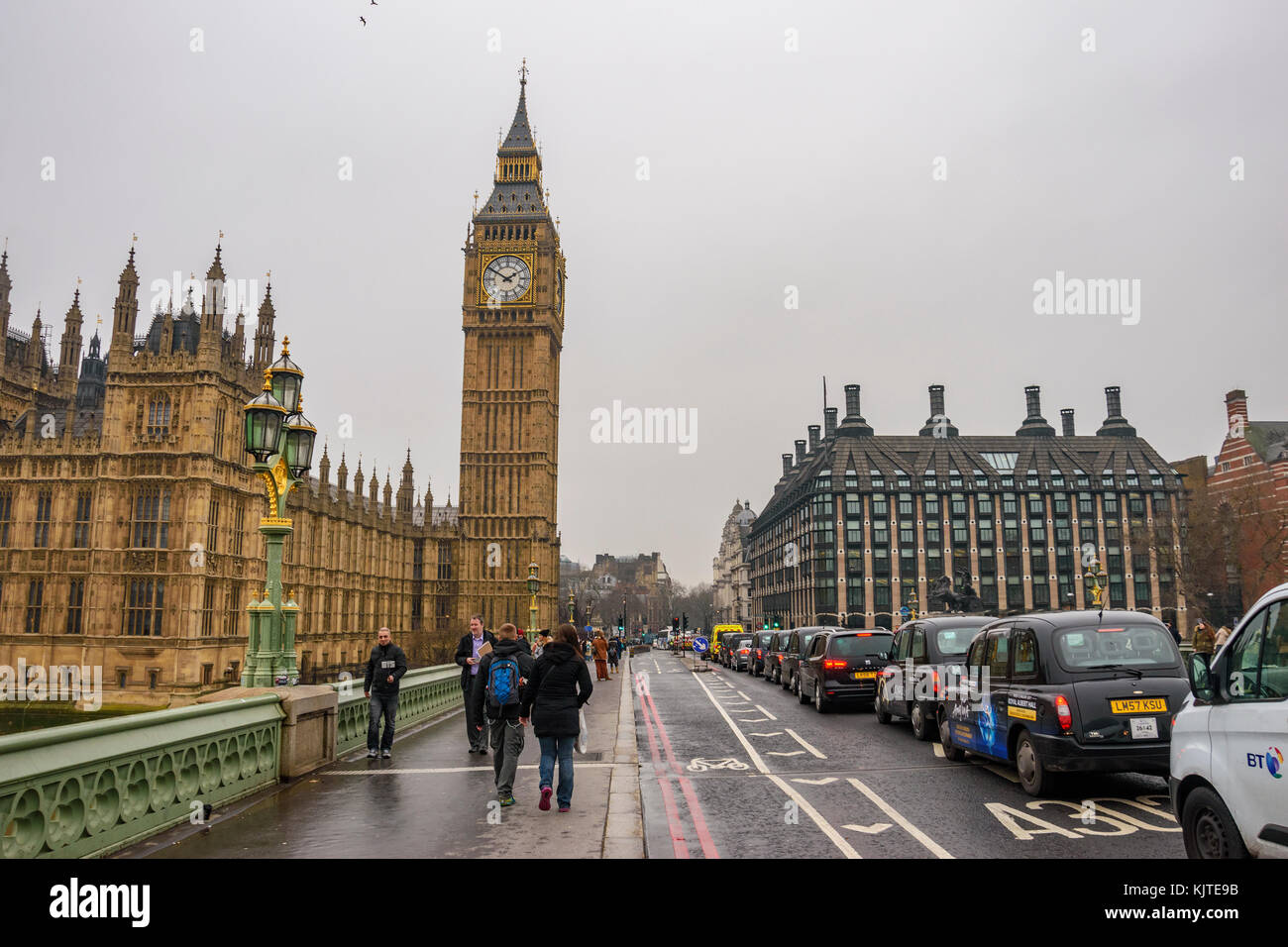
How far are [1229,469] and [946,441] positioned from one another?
25229 millimetres

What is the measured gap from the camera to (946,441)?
91.2m

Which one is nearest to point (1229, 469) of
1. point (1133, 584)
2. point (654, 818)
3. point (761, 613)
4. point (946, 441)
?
point (1133, 584)

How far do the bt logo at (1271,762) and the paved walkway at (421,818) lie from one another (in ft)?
13.6

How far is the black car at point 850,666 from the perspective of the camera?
1841 centimetres

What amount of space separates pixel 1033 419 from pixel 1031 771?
317 feet

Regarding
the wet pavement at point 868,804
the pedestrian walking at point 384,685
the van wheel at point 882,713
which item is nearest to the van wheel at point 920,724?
the wet pavement at point 868,804

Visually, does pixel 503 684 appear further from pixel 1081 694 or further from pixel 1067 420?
pixel 1067 420

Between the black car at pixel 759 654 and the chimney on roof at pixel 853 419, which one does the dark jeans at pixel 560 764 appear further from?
the chimney on roof at pixel 853 419

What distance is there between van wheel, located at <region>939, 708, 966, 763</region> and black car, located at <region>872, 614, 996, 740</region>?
1.49 ft

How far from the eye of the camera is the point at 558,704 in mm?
8844

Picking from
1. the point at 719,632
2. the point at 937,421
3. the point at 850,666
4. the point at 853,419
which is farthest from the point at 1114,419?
the point at 850,666

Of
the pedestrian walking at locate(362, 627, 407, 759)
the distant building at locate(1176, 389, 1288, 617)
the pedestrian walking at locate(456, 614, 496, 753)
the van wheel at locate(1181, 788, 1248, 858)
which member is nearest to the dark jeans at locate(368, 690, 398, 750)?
the pedestrian walking at locate(362, 627, 407, 759)

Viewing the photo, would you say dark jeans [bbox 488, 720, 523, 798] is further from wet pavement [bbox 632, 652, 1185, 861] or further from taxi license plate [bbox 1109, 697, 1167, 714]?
taxi license plate [bbox 1109, 697, 1167, 714]

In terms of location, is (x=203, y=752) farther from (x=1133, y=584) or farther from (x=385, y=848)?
(x=1133, y=584)
